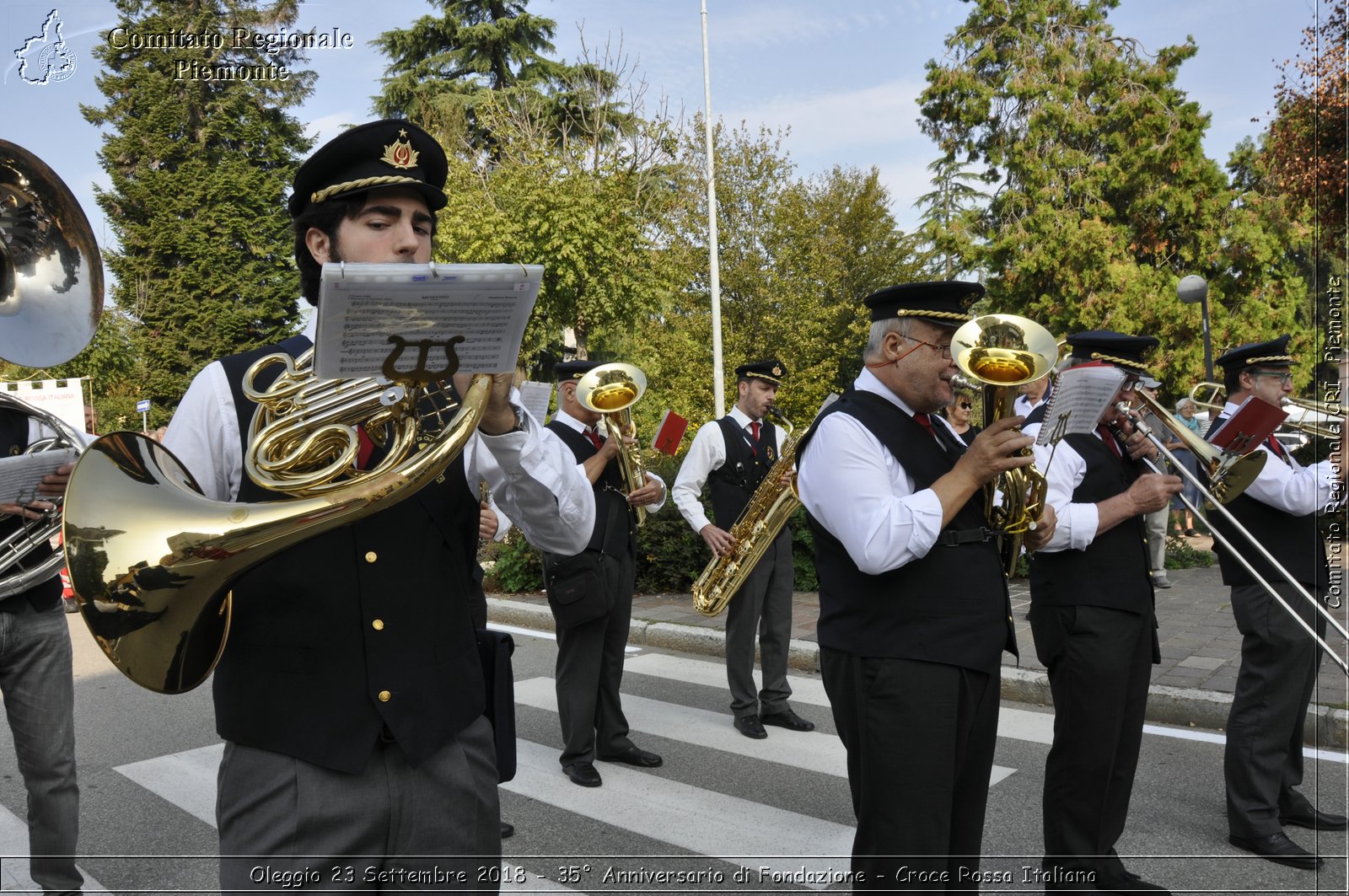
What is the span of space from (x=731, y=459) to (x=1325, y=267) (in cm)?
361

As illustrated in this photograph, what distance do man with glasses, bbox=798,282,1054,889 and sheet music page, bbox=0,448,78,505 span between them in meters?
2.28

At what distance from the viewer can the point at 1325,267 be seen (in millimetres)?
2740

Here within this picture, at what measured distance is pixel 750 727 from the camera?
5281 mm

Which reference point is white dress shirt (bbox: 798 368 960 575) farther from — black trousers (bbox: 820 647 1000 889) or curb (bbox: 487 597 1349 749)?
curb (bbox: 487 597 1349 749)

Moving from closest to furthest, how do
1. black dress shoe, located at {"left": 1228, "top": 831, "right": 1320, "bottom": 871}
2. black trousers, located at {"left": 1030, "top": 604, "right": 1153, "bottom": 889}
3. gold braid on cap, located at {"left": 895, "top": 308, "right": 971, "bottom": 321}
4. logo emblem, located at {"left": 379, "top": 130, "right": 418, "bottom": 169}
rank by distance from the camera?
logo emblem, located at {"left": 379, "top": 130, "right": 418, "bottom": 169}, gold braid on cap, located at {"left": 895, "top": 308, "right": 971, "bottom": 321}, black trousers, located at {"left": 1030, "top": 604, "right": 1153, "bottom": 889}, black dress shoe, located at {"left": 1228, "top": 831, "right": 1320, "bottom": 871}

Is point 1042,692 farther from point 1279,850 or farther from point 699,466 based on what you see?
point 699,466

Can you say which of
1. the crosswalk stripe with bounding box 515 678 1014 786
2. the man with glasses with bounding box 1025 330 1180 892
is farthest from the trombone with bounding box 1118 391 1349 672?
the crosswalk stripe with bounding box 515 678 1014 786

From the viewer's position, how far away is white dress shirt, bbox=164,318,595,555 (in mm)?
1810

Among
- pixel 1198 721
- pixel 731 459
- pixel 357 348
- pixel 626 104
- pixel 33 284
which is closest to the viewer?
pixel 357 348

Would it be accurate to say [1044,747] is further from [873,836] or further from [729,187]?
[729,187]

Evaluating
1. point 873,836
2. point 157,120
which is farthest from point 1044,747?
point 157,120

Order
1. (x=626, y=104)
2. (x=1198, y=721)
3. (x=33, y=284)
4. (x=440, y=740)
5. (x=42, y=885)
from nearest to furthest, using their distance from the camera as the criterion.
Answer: (x=440, y=740) < (x=33, y=284) < (x=42, y=885) < (x=1198, y=721) < (x=626, y=104)

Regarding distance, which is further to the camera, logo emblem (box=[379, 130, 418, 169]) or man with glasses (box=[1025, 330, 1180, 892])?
man with glasses (box=[1025, 330, 1180, 892])

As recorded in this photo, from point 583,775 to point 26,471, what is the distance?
2782 millimetres
